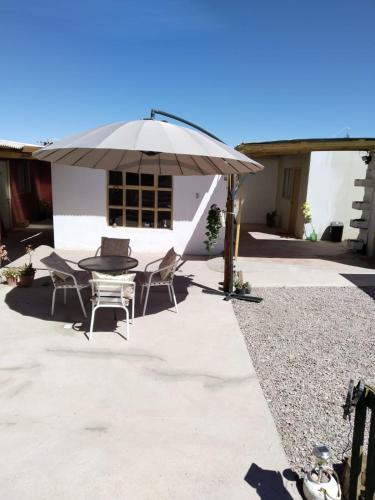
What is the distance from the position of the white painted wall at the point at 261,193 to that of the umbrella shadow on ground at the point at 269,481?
548 inches

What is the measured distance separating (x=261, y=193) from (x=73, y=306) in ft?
40.1

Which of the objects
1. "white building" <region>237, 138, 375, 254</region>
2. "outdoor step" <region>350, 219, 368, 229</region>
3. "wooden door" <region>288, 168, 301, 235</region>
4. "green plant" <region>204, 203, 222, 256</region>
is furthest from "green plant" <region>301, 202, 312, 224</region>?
"green plant" <region>204, 203, 222, 256</region>

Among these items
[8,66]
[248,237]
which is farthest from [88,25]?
[248,237]

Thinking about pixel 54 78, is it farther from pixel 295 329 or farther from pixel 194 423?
pixel 194 423

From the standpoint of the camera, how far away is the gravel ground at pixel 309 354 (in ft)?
9.98

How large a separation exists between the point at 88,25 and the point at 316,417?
10.7 m

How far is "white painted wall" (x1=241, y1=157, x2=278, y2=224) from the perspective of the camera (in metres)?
15.8

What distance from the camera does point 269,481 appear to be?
246 cm

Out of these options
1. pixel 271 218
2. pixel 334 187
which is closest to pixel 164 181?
pixel 334 187

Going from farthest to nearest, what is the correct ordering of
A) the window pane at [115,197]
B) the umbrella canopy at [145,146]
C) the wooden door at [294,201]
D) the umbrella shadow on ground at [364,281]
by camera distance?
the wooden door at [294,201] → the window pane at [115,197] → the umbrella shadow on ground at [364,281] → the umbrella canopy at [145,146]

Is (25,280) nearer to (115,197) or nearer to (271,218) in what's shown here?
(115,197)

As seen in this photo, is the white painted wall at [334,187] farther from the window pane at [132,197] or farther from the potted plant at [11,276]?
the potted plant at [11,276]

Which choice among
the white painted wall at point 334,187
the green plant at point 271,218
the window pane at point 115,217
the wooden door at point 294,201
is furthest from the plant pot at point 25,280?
the green plant at point 271,218

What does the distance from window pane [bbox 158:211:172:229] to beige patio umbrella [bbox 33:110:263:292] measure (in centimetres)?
318
